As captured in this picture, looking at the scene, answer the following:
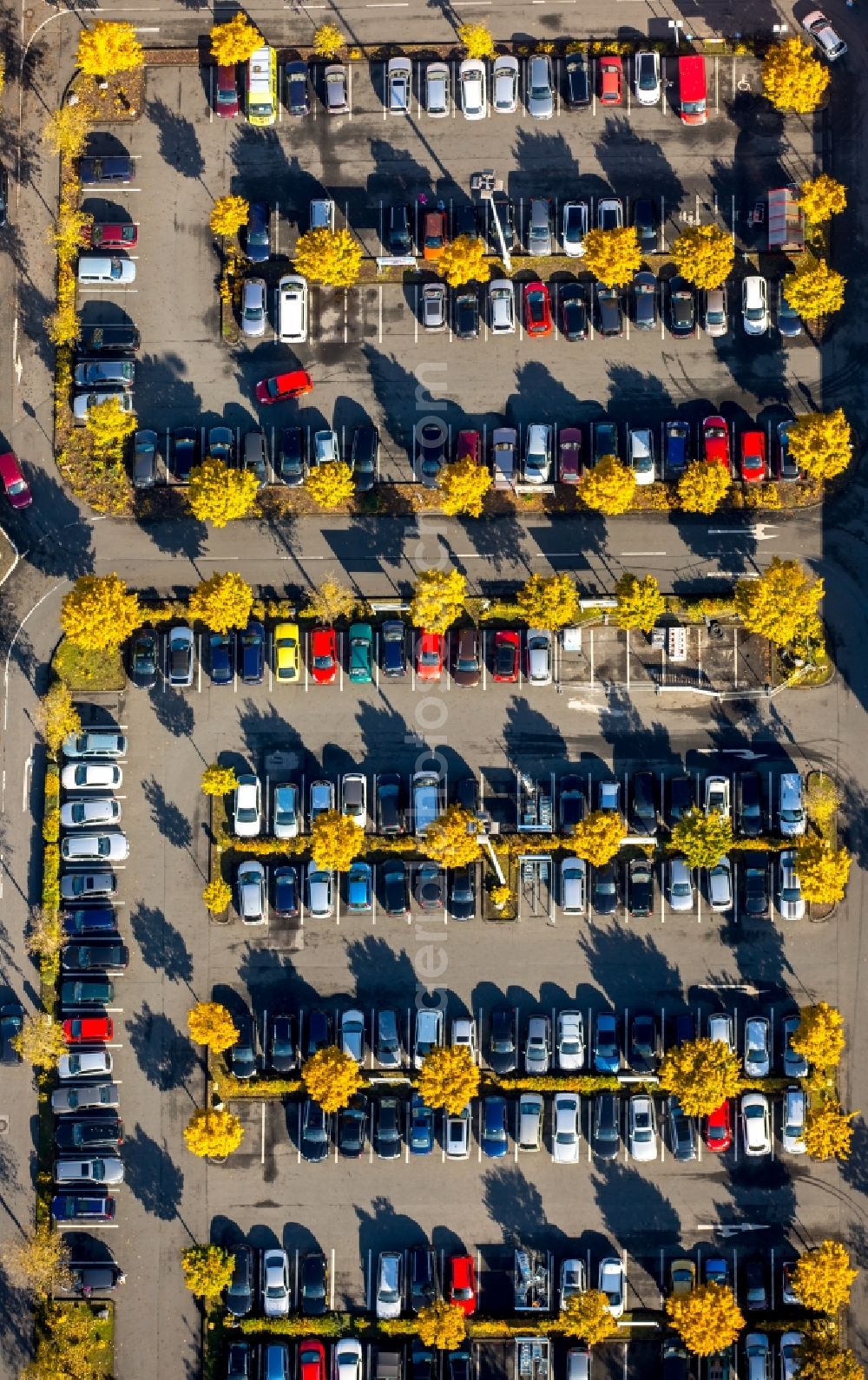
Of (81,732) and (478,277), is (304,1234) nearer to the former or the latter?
(81,732)

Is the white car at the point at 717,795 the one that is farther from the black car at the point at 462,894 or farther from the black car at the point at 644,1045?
the black car at the point at 462,894

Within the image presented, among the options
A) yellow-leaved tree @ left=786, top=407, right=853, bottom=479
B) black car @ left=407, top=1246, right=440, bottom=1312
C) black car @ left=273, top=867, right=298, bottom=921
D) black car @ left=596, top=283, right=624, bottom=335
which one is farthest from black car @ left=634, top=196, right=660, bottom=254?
black car @ left=407, top=1246, right=440, bottom=1312

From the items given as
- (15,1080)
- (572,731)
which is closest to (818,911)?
(572,731)

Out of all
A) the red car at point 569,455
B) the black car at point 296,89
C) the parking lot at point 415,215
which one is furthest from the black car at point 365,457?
the black car at point 296,89

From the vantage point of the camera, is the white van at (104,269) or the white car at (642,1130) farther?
the white van at (104,269)

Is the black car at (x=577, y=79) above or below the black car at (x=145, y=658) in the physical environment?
above

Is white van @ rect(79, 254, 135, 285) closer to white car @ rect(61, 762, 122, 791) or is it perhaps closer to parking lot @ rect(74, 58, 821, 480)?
parking lot @ rect(74, 58, 821, 480)
